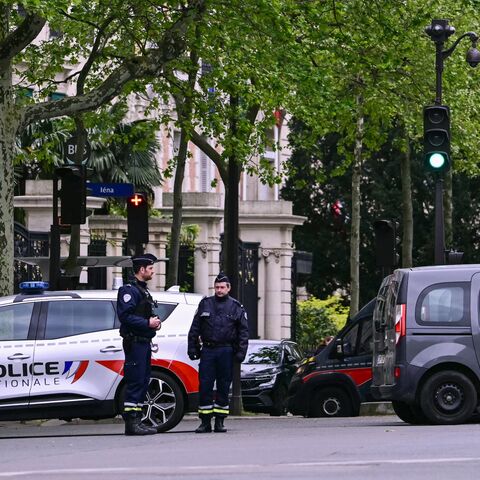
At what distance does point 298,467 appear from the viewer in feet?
42.5

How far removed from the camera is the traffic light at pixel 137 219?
24.7 m

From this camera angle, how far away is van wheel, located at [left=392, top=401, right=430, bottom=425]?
20.6 m

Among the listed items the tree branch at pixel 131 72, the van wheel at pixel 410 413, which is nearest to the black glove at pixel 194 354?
the van wheel at pixel 410 413

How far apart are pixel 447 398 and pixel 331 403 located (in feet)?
19.8

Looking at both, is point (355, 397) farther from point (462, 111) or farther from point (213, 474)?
point (213, 474)

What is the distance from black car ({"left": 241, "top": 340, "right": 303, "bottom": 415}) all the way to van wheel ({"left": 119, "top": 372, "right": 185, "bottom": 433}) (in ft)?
30.2

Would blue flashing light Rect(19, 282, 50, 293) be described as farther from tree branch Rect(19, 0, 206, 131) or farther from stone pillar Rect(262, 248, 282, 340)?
stone pillar Rect(262, 248, 282, 340)

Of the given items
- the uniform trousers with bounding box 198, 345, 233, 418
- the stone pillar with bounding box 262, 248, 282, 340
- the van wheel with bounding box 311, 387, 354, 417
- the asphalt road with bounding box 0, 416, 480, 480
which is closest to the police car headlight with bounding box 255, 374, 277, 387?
the van wheel with bounding box 311, 387, 354, 417

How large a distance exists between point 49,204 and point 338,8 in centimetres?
772

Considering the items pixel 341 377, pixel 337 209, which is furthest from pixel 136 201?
pixel 337 209

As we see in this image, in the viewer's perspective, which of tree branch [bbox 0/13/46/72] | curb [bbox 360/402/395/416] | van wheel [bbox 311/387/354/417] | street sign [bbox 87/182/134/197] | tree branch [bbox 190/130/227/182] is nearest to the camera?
tree branch [bbox 0/13/46/72]

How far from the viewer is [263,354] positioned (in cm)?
2933

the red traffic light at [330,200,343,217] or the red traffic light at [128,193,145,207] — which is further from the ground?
the red traffic light at [330,200,343,217]

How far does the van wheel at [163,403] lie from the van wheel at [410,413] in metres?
2.66
